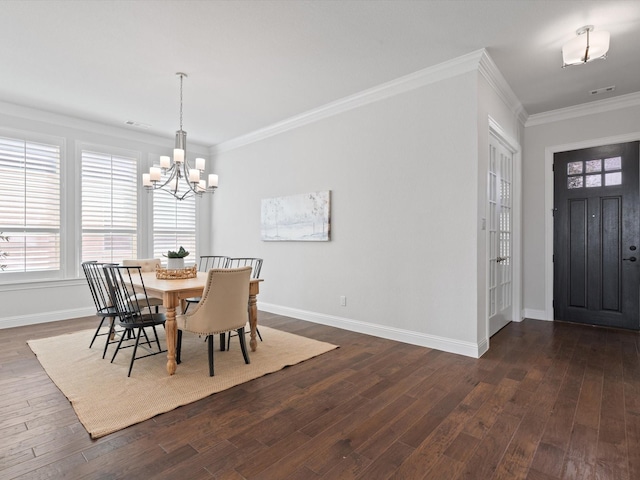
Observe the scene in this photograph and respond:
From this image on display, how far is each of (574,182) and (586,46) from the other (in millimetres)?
2383

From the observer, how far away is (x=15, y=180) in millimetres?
4523

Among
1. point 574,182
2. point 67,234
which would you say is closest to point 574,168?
point 574,182

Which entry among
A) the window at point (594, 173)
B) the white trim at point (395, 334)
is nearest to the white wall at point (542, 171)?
the window at point (594, 173)

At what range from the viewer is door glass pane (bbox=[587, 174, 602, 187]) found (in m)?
4.49

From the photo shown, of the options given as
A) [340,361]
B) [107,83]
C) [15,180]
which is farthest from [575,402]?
[15,180]

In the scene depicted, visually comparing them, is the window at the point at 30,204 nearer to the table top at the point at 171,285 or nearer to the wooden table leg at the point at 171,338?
the table top at the point at 171,285

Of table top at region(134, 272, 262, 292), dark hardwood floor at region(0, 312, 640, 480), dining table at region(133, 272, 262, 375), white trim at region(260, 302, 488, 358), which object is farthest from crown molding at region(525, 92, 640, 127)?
dining table at region(133, 272, 262, 375)

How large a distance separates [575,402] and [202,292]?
3037mm

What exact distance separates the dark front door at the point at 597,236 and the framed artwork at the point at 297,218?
10.6 feet

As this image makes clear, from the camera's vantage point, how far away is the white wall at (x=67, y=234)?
4.50 metres

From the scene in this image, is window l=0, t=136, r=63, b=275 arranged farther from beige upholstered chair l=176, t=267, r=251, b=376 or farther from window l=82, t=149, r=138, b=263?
beige upholstered chair l=176, t=267, r=251, b=376

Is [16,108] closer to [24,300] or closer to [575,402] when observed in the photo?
[24,300]

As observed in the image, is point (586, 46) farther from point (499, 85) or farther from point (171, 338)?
point (171, 338)

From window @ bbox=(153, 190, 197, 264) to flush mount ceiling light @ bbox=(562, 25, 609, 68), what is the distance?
18.8 ft
